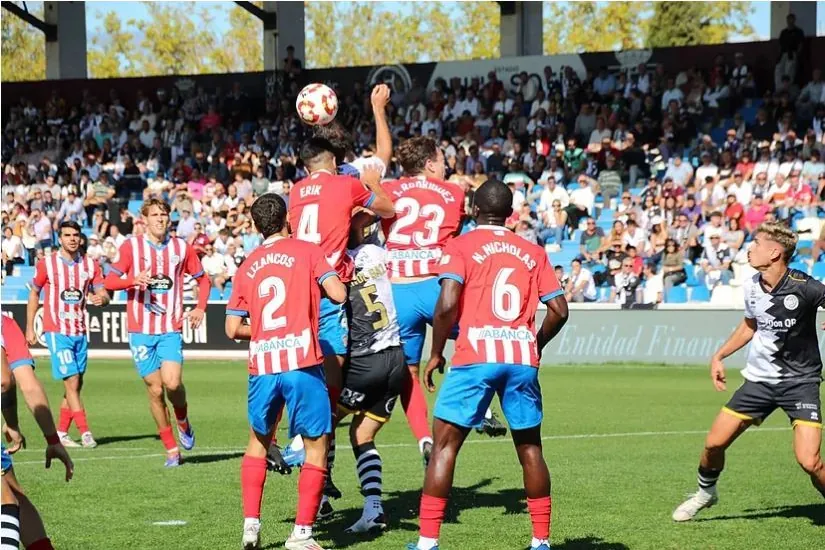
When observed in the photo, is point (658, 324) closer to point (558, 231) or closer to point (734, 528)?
point (558, 231)

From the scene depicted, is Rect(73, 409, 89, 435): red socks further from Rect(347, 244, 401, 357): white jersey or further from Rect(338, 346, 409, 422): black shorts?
Rect(347, 244, 401, 357): white jersey

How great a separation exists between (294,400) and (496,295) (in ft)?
4.36

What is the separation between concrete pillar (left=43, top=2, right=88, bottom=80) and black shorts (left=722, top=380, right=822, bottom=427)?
115 feet

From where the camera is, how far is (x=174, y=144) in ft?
119

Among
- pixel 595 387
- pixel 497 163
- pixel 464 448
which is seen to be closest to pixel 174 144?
pixel 497 163

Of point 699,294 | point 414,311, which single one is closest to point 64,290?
point 414,311

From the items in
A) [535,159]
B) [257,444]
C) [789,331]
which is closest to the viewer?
[257,444]

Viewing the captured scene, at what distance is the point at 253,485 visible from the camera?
23.6 feet

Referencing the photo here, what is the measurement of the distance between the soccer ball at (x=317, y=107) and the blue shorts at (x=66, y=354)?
20.1ft

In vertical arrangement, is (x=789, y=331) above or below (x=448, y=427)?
above

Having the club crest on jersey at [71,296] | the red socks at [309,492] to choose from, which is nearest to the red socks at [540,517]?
the red socks at [309,492]

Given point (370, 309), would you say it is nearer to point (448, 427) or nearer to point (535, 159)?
point (448, 427)

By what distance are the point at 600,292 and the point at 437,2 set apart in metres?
45.3

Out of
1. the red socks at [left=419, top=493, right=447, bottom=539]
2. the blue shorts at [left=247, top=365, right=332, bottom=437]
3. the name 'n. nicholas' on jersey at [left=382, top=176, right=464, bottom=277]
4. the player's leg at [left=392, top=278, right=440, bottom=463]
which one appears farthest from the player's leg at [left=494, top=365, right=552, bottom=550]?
the name 'n. nicholas' on jersey at [left=382, top=176, right=464, bottom=277]
